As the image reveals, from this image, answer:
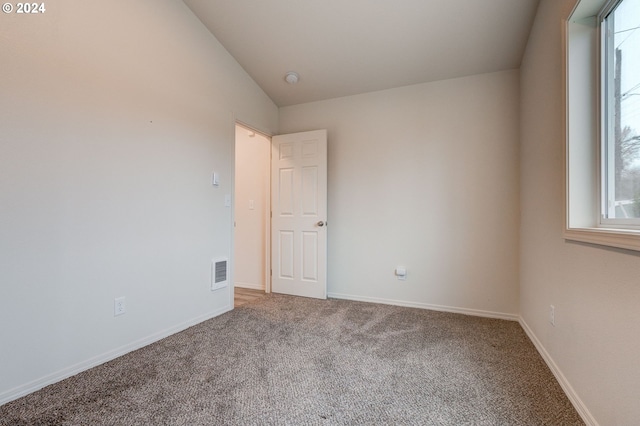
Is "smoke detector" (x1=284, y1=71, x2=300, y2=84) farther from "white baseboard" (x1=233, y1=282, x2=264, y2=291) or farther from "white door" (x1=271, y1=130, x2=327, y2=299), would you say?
"white baseboard" (x1=233, y1=282, x2=264, y2=291)

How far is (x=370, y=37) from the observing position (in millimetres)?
2582

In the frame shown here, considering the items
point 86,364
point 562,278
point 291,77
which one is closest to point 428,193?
point 562,278

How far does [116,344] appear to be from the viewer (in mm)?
2018

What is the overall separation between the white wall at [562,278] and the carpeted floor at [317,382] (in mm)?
253

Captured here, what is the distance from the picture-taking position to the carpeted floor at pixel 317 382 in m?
1.41

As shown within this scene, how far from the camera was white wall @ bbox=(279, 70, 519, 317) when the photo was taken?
9.05 feet

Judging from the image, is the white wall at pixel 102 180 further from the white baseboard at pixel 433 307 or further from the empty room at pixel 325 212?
the white baseboard at pixel 433 307

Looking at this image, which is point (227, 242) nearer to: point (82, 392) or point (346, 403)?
point (82, 392)

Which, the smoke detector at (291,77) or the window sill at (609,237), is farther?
the smoke detector at (291,77)

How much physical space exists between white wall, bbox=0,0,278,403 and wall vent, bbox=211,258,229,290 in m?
0.07

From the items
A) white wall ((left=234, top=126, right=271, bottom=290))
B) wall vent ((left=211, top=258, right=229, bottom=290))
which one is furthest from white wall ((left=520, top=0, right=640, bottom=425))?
white wall ((left=234, top=126, right=271, bottom=290))

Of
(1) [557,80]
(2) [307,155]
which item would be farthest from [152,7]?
(1) [557,80]

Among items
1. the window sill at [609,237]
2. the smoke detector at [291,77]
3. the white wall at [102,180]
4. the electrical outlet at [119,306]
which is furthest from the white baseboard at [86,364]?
the window sill at [609,237]

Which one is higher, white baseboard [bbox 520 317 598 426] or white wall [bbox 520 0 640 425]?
white wall [bbox 520 0 640 425]
